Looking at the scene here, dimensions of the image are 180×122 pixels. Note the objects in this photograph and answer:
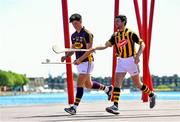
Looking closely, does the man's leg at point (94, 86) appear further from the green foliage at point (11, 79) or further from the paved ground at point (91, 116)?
the green foliage at point (11, 79)

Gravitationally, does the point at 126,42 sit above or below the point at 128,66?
above

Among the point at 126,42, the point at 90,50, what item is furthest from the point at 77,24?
the point at 126,42

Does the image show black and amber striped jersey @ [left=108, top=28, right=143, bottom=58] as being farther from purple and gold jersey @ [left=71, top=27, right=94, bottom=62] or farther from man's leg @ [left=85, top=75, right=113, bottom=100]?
man's leg @ [left=85, top=75, right=113, bottom=100]

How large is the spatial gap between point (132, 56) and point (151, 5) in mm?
5230

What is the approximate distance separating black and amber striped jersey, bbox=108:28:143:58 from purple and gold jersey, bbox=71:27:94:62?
0.50 metres

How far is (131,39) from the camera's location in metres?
9.36

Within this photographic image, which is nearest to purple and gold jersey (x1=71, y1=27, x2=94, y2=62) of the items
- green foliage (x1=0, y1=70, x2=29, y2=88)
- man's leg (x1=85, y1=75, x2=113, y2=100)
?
man's leg (x1=85, y1=75, x2=113, y2=100)

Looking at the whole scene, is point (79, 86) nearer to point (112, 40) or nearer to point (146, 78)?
point (112, 40)

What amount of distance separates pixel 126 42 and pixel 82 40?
784 mm

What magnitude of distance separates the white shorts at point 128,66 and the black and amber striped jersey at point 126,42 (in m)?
0.07

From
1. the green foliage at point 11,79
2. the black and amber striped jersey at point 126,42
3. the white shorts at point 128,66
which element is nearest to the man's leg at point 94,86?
the white shorts at point 128,66

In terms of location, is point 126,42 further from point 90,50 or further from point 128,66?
point 90,50

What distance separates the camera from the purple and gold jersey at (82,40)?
31.7 ft

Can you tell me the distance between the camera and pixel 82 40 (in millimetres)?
9688
